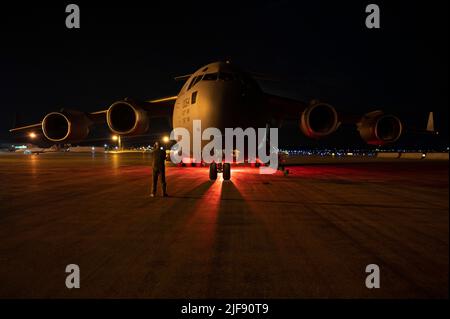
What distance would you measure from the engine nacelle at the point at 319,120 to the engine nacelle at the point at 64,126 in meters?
10.3

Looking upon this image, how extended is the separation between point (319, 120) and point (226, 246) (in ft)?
38.3

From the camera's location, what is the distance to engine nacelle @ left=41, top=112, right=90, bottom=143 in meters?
16.2

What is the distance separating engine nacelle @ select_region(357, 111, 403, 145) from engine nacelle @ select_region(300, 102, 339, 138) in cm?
267

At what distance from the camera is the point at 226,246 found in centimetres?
507

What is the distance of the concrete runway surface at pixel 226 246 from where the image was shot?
11.7 ft

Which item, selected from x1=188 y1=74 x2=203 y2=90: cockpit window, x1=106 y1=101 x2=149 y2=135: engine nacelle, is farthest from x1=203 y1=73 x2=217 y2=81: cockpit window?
x1=106 y1=101 x2=149 y2=135: engine nacelle

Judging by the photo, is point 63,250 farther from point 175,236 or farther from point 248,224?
point 248,224

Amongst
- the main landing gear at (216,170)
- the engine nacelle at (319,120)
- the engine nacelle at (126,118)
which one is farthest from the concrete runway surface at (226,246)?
the engine nacelle at (126,118)

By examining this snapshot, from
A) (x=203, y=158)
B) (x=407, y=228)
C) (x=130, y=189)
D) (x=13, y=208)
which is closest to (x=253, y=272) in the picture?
(x=407, y=228)

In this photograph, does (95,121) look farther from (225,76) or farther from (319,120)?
(319,120)

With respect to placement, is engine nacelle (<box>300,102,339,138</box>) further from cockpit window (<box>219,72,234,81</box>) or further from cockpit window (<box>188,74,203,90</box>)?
cockpit window (<box>188,74,203,90</box>)

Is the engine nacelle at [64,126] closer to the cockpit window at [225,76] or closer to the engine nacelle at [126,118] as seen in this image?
the engine nacelle at [126,118]

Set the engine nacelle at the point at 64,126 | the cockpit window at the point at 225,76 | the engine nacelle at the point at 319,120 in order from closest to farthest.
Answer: the cockpit window at the point at 225,76
the engine nacelle at the point at 319,120
the engine nacelle at the point at 64,126

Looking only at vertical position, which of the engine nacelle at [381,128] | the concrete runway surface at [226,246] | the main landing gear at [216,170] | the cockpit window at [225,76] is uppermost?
the cockpit window at [225,76]
